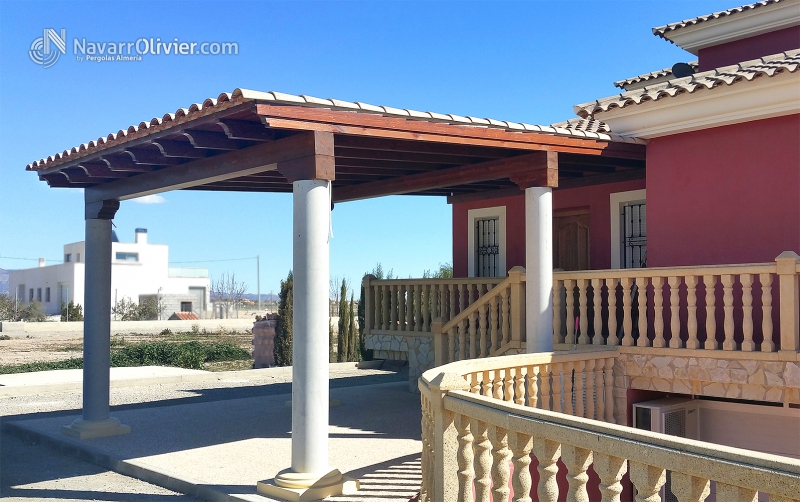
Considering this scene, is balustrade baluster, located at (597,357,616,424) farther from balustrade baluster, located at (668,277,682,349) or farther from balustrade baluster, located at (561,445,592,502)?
A: balustrade baluster, located at (561,445,592,502)

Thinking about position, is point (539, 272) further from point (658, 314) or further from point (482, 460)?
point (482, 460)

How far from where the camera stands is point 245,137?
23.8 feet

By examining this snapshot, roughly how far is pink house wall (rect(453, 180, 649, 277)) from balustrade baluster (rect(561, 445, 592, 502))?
8838 millimetres

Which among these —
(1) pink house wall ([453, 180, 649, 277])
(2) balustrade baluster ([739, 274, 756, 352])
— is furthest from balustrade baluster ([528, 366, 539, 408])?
(1) pink house wall ([453, 180, 649, 277])

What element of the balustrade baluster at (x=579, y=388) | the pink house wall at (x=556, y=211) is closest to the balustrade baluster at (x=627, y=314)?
the balustrade baluster at (x=579, y=388)

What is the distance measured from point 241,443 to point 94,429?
7.20ft

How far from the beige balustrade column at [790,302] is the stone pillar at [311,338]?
14.7 ft

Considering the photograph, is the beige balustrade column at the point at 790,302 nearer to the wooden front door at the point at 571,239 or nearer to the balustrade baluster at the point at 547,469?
the balustrade baluster at the point at 547,469

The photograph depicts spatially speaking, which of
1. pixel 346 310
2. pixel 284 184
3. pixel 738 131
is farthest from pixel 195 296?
pixel 738 131

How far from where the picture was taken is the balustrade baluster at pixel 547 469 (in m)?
3.75

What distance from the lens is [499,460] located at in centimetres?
424

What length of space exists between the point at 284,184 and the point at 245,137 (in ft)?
15.6

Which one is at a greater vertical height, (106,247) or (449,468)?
(106,247)

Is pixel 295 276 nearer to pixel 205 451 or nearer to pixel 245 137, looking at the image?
pixel 245 137
